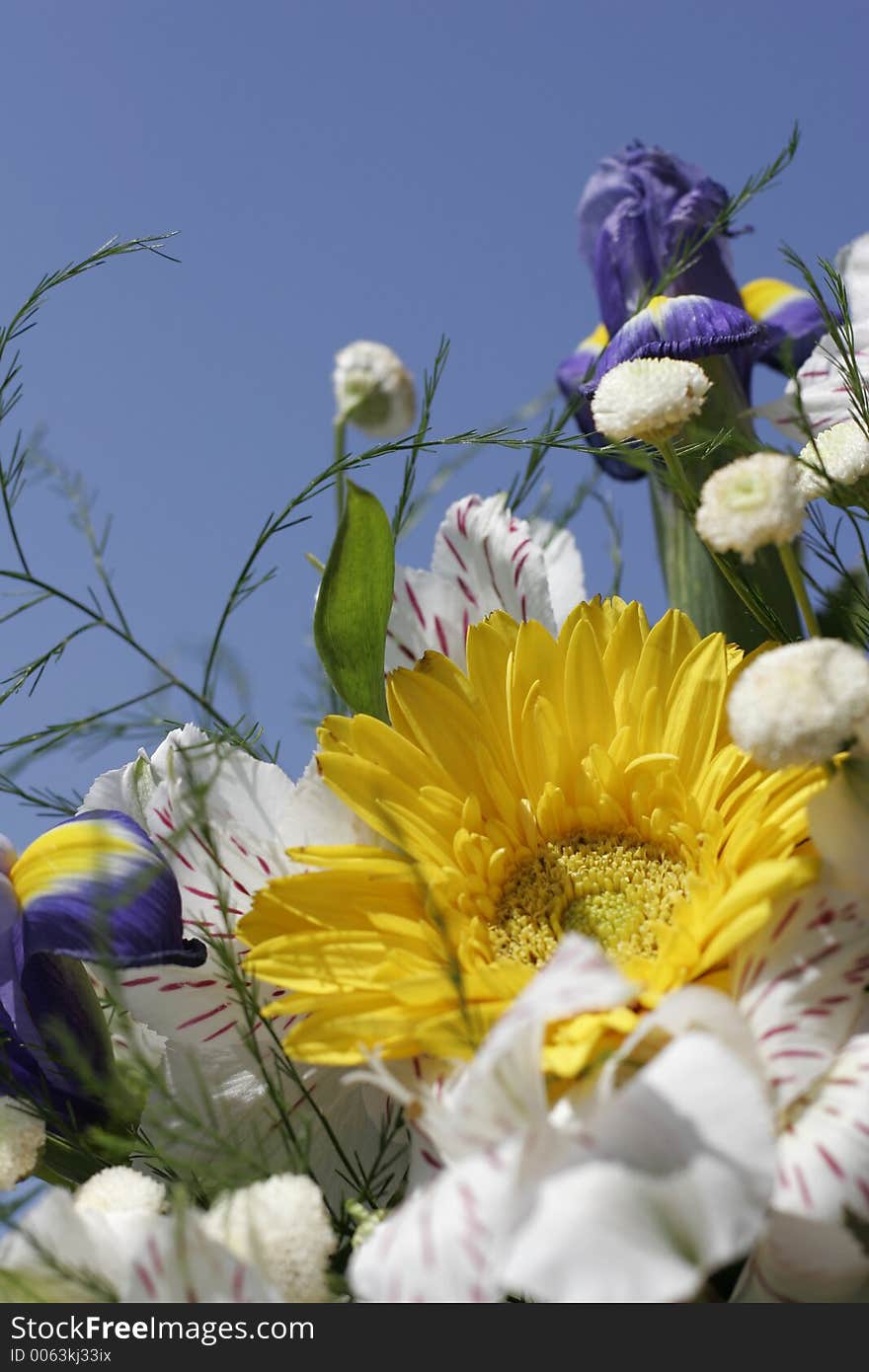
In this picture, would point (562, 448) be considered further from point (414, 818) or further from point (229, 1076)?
point (229, 1076)

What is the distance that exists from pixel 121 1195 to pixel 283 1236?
67 mm

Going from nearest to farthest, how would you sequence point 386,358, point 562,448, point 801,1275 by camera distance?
point 801,1275
point 386,358
point 562,448

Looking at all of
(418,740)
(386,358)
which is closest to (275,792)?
(418,740)

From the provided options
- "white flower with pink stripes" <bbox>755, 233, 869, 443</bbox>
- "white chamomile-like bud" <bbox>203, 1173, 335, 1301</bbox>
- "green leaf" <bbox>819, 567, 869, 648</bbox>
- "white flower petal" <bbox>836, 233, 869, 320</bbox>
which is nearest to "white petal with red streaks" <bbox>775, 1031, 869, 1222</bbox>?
"white chamomile-like bud" <bbox>203, 1173, 335, 1301</bbox>

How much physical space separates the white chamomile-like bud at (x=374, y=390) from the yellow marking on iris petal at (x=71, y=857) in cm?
17

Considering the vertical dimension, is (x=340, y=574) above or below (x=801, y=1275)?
above

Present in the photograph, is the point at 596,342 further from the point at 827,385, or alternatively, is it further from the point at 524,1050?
the point at 524,1050

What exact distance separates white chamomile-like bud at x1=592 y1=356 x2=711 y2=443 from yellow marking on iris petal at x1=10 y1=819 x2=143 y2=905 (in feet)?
0.72

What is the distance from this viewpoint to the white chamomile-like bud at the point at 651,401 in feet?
1.51

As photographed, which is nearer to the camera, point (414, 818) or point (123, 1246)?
point (123, 1246)

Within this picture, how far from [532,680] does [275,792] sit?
0.35 ft

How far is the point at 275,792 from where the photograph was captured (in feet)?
1.71

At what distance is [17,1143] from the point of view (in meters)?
0.45

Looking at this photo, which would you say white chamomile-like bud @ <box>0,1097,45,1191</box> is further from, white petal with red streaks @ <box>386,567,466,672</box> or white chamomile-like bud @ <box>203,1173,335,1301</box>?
white petal with red streaks @ <box>386,567,466,672</box>
